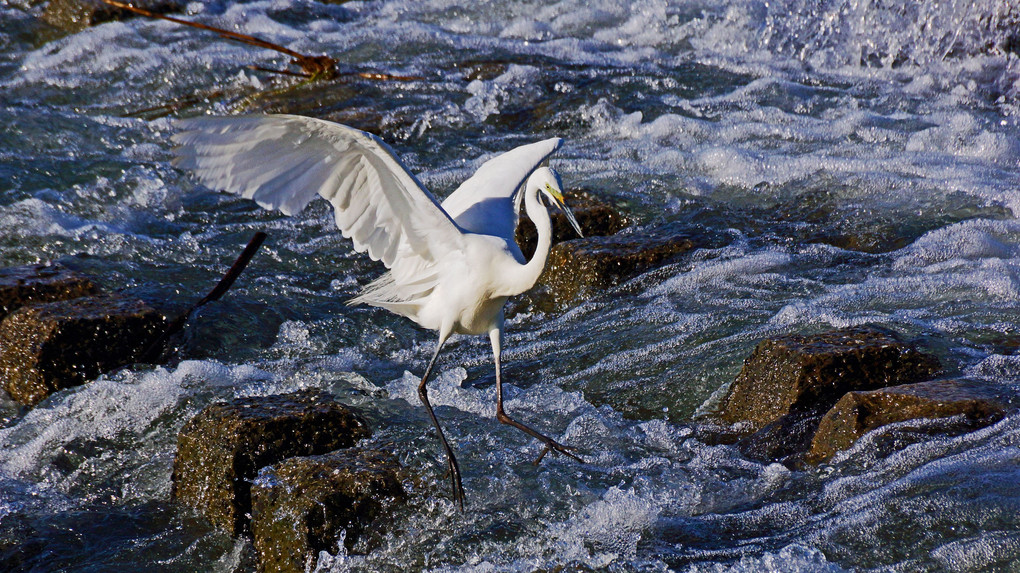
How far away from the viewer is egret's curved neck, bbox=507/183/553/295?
11.6ft

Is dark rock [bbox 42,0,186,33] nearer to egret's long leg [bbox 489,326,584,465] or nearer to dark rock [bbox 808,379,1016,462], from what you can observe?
egret's long leg [bbox 489,326,584,465]

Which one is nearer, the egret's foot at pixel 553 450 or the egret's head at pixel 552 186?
the egret's foot at pixel 553 450

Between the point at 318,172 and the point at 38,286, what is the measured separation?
1.85m

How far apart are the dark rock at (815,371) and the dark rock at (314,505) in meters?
1.44

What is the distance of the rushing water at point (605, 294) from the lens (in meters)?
3.09

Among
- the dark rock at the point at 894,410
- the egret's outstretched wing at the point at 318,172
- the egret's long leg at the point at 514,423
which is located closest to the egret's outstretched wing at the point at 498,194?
the egret's outstretched wing at the point at 318,172

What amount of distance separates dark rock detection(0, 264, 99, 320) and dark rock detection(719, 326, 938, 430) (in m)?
3.08

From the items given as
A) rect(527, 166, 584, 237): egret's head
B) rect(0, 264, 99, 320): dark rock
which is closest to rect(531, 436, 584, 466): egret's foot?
rect(527, 166, 584, 237): egret's head

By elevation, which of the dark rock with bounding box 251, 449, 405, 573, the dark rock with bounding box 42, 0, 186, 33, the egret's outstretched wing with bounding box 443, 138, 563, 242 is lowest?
the dark rock with bounding box 251, 449, 405, 573

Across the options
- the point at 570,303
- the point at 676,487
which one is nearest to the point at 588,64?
the point at 570,303

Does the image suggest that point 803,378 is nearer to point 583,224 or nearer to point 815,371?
point 815,371

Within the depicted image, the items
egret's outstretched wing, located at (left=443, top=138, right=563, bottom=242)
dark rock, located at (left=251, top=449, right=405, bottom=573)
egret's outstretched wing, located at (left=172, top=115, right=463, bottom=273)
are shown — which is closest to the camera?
dark rock, located at (left=251, top=449, right=405, bottom=573)

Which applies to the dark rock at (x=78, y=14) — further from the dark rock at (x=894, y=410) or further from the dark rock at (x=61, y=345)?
the dark rock at (x=894, y=410)

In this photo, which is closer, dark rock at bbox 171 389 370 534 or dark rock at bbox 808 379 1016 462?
dark rock at bbox 171 389 370 534
